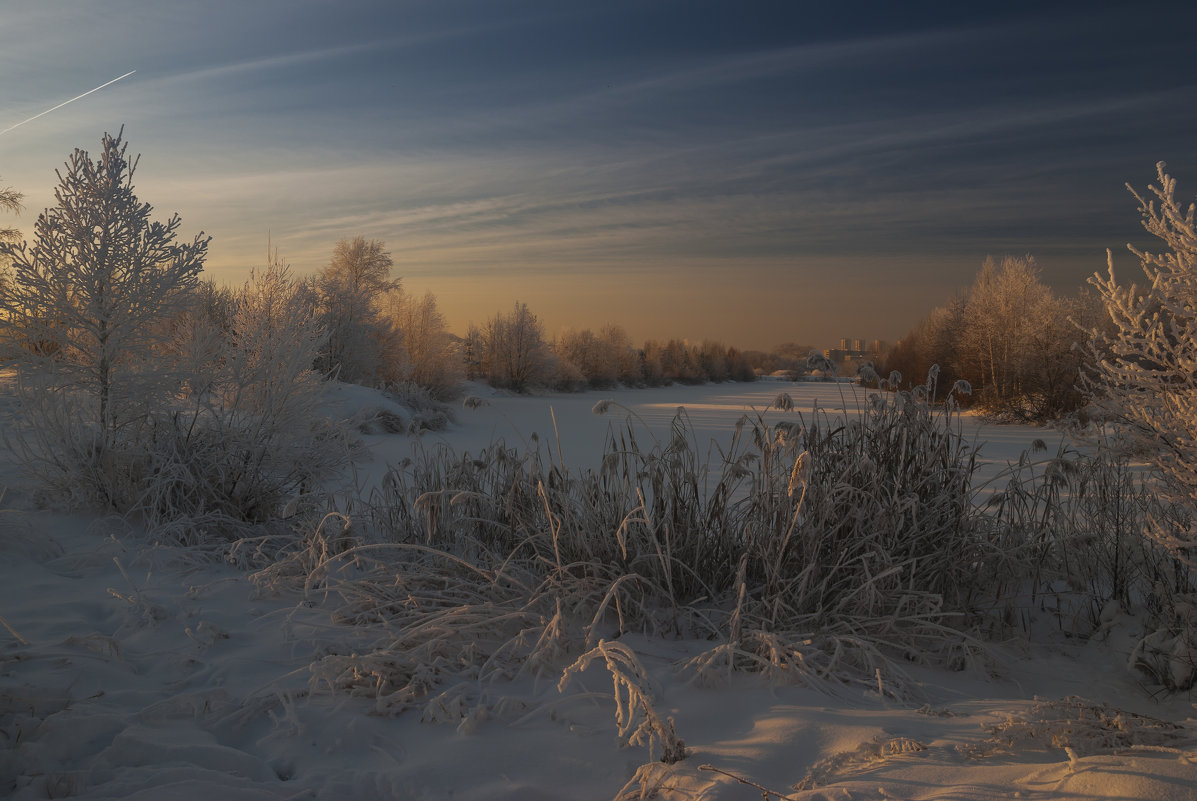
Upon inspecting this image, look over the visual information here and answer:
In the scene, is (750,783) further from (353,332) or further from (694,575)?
(353,332)

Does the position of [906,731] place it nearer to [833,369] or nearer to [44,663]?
[833,369]

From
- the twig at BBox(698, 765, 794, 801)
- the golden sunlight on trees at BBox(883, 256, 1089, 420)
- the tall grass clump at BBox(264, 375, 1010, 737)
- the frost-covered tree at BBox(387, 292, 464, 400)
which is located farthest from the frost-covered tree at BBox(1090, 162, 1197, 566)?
the frost-covered tree at BBox(387, 292, 464, 400)

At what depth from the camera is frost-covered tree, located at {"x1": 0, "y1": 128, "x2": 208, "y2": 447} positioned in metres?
4.48

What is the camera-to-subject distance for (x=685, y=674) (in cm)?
233

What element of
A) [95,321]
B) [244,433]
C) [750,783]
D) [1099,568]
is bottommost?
[1099,568]

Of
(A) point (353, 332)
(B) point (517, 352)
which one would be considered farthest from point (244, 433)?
(B) point (517, 352)

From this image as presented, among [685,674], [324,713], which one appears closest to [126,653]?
[324,713]

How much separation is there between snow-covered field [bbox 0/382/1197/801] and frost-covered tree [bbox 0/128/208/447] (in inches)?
83.1

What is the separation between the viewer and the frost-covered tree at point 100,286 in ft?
14.7

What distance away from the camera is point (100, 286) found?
460cm

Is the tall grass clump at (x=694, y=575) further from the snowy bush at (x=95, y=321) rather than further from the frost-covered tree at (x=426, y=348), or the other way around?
the frost-covered tree at (x=426, y=348)

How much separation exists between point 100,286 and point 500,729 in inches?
170

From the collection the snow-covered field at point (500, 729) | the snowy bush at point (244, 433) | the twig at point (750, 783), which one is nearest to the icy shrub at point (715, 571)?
the snow-covered field at point (500, 729)

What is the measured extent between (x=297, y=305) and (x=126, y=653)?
12.6ft
